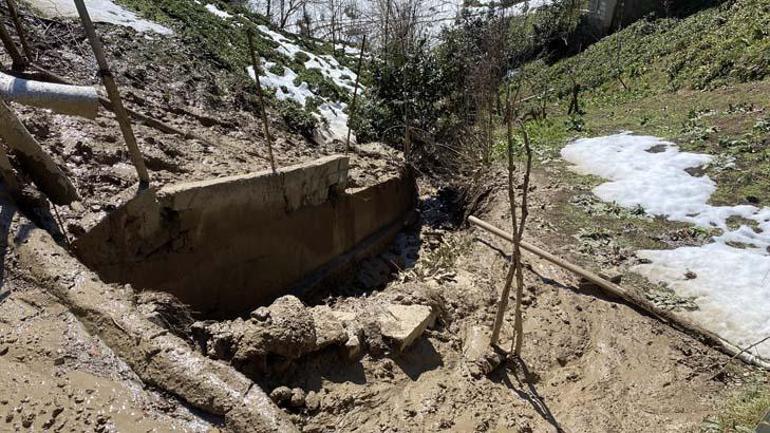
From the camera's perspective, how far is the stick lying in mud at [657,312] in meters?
4.70

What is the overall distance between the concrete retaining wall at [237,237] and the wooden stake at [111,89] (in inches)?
12.1

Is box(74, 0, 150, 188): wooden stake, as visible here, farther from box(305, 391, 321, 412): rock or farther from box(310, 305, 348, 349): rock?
box(305, 391, 321, 412): rock

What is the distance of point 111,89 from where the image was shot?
430 cm

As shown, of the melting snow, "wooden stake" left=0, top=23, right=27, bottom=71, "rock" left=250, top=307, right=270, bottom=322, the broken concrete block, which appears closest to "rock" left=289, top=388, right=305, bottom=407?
"rock" left=250, top=307, right=270, bottom=322

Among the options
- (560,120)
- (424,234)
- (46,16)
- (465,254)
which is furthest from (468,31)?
(46,16)

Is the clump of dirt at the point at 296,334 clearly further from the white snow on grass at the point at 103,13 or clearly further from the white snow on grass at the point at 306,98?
the white snow on grass at the point at 103,13

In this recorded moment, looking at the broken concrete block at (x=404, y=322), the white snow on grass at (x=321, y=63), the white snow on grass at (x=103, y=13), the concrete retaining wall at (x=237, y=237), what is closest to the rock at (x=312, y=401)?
the broken concrete block at (x=404, y=322)

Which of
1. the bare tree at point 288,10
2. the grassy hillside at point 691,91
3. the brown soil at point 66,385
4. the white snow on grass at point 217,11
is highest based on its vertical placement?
the bare tree at point 288,10

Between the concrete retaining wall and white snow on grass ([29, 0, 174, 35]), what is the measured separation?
5.55 meters

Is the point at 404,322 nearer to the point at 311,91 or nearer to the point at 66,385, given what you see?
the point at 66,385

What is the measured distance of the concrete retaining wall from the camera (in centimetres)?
490

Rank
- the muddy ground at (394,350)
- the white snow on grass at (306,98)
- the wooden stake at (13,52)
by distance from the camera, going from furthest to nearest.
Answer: the white snow on grass at (306,98)
the wooden stake at (13,52)
the muddy ground at (394,350)

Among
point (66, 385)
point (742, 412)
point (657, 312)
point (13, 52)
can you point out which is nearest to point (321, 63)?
point (13, 52)

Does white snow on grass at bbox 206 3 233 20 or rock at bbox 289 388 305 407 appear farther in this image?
white snow on grass at bbox 206 3 233 20
